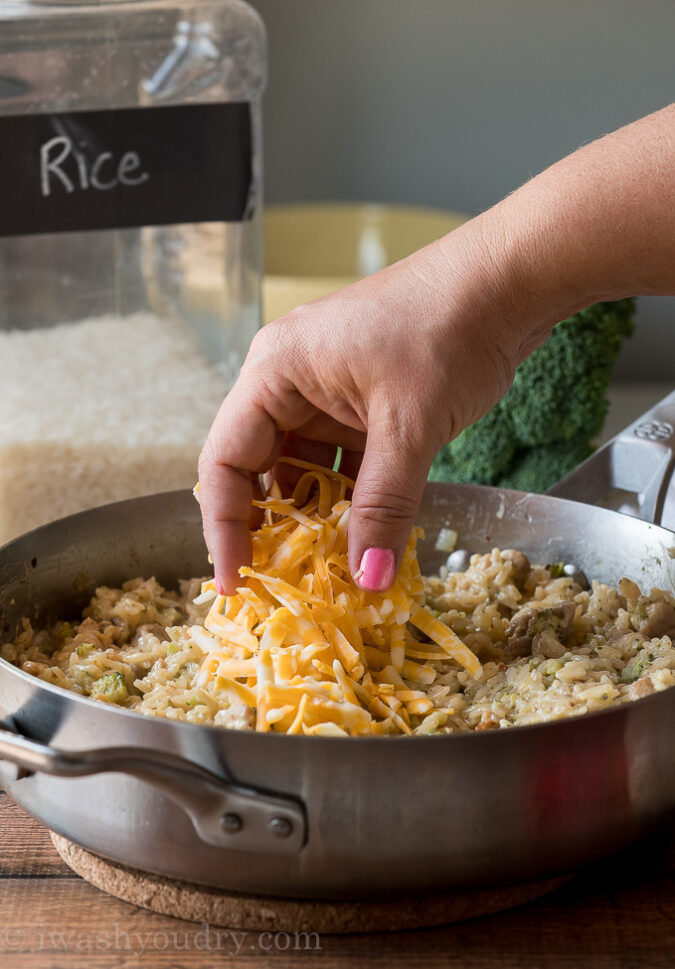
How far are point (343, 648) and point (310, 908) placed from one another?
0.91 ft

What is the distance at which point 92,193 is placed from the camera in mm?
1993

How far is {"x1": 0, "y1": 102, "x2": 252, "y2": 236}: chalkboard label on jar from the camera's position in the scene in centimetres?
194

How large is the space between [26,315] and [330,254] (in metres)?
1.26

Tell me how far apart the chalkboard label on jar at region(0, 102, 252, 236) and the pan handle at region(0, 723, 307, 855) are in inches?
45.9

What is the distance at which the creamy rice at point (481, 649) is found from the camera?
1238mm

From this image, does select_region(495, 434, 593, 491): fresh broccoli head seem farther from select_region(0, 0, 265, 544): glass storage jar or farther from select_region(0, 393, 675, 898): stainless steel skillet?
select_region(0, 393, 675, 898): stainless steel skillet

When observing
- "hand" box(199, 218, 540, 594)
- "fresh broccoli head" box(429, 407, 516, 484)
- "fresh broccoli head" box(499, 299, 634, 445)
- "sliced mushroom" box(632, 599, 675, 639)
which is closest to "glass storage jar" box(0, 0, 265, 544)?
"fresh broccoli head" box(429, 407, 516, 484)

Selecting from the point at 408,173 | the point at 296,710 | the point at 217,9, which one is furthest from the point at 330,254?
the point at 296,710

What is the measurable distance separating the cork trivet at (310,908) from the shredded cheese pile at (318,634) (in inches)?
6.6

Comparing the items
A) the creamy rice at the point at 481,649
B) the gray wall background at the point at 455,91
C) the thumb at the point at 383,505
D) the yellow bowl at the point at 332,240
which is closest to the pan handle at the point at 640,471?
the creamy rice at the point at 481,649

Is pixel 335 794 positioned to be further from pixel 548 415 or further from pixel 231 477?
pixel 548 415

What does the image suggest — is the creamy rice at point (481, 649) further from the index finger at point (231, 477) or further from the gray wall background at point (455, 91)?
the gray wall background at point (455, 91)

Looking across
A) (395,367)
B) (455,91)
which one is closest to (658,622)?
(395,367)

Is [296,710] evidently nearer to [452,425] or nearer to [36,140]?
[452,425]
